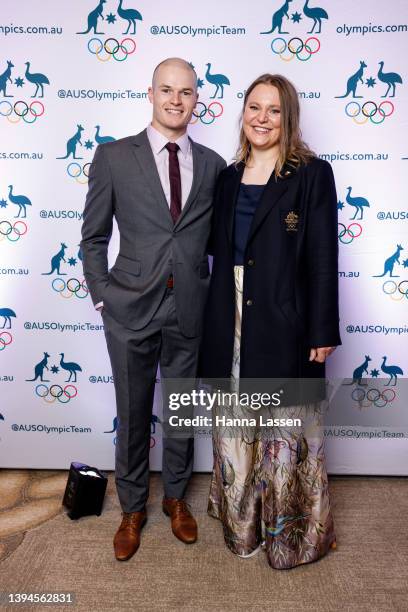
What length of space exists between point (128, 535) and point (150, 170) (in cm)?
150

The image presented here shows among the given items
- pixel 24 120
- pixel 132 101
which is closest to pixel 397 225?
pixel 132 101

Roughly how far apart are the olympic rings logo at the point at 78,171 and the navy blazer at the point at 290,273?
1.06 metres

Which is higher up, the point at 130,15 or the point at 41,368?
the point at 130,15

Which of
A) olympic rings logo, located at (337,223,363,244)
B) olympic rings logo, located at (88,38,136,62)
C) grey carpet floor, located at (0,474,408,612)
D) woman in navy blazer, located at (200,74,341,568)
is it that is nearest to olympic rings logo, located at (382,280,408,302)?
olympic rings logo, located at (337,223,363,244)

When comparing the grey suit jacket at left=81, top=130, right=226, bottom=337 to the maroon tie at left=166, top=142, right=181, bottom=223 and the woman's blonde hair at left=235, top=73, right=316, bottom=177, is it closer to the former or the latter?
the maroon tie at left=166, top=142, right=181, bottom=223

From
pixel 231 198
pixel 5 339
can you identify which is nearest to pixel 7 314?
pixel 5 339

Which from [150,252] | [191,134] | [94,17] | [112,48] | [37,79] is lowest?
[150,252]

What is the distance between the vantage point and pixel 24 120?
9.12 ft

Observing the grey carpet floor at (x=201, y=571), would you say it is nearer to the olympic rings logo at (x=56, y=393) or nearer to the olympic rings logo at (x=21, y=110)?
the olympic rings logo at (x=56, y=393)

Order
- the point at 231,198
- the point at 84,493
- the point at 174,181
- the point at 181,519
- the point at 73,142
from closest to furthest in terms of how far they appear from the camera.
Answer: the point at 231,198
the point at 174,181
the point at 181,519
the point at 84,493
the point at 73,142

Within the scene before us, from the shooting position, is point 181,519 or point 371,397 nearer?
point 181,519

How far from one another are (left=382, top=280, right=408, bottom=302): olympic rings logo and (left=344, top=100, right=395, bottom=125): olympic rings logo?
2.66 ft

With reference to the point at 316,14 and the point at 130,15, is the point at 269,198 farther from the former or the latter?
the point at 130,15

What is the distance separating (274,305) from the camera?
2.00m
